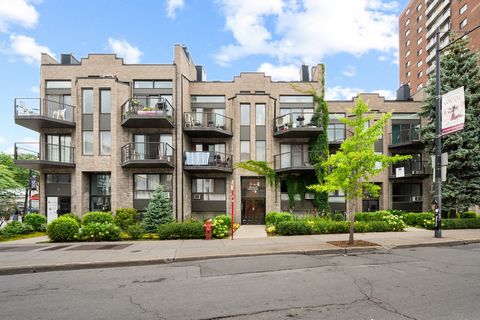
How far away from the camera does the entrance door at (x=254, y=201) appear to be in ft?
69.9

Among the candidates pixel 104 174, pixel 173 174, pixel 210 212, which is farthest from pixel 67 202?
pixel 210 212

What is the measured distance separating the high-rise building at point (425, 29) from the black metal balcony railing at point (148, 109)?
1686 inches

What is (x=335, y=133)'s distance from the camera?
22.9 meters

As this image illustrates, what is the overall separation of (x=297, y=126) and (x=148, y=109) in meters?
10.4

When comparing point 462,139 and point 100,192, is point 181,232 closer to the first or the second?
point 100,192

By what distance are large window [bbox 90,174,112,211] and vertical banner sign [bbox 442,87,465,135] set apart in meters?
20.0

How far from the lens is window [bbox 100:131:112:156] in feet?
64.6

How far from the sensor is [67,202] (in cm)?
1991

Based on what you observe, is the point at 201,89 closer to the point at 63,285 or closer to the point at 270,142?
the point at 270,142

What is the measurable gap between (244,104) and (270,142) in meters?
3.51

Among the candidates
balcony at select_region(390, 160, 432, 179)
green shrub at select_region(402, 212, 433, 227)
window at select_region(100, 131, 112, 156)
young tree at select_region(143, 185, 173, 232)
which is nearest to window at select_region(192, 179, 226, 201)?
young tree at select_region(143, 185, 173, 232)

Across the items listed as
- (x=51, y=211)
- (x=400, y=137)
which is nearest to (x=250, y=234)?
(x=51, y=211)

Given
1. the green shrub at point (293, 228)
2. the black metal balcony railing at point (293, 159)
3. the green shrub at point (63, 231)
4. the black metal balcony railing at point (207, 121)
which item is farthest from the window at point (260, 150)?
the green shrub at point (63, 231)

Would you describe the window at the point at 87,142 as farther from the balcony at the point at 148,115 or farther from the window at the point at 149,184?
the window at the point at 149,184
